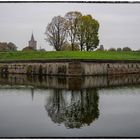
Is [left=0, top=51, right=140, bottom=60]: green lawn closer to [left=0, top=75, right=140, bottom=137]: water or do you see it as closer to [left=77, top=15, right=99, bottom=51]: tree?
[left=77, top=15, right=99, bottom=51]: tree

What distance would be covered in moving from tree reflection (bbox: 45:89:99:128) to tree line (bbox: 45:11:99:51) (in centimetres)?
605

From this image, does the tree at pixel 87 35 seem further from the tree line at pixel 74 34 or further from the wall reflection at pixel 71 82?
the wall reflection at pixel 71 82

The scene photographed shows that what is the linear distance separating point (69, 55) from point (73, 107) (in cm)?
942

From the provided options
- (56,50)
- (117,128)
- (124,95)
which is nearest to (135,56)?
(56,50)

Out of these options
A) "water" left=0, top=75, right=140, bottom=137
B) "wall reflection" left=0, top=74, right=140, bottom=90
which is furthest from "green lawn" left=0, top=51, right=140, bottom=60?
"water" left=0, top=75, right=140, bottom=137

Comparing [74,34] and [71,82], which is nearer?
[71,82]

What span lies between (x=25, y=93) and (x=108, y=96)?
1.85m

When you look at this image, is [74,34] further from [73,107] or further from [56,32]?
[73,107]

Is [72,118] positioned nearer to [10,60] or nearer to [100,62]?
[100,62]

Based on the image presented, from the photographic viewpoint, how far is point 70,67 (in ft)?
48.9

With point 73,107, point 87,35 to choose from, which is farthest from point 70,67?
point 73,107

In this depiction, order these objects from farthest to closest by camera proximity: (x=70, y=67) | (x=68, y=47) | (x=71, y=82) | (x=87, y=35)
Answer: (x=68, y=47), (x=87, y=35), (x=70, y=67), (x=71, y=82)

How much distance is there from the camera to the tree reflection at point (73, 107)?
5504 mm

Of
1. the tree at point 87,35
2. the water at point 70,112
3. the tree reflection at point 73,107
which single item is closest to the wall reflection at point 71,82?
the water at point 70,112
